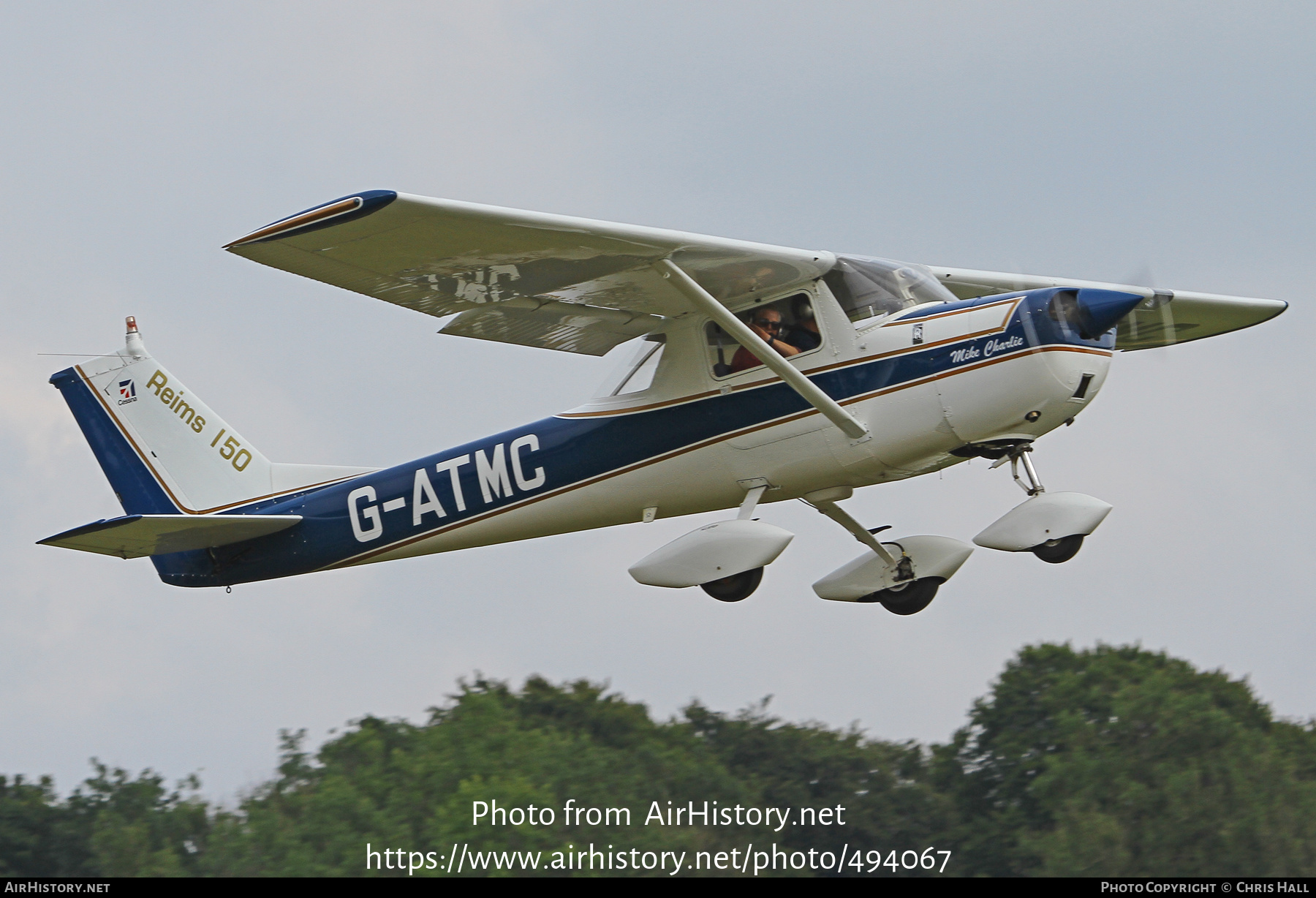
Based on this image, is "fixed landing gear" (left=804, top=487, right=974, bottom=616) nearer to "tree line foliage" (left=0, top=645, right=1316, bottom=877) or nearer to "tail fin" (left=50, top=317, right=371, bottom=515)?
"tail fin" (left=50, top=317, right=371, bottom=515)

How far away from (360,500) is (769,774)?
82.1 feet

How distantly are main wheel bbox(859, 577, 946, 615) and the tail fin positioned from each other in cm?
541

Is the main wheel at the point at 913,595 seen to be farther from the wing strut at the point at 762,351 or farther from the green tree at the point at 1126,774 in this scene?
the green tree at the point at 1126,774

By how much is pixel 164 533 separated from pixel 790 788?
83.8 ft

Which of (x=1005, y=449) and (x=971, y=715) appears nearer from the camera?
(x=1005, y=449)

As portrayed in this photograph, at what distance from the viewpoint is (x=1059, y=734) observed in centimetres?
3478

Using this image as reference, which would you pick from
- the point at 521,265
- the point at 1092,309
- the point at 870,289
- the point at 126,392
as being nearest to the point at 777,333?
the point at 870,289

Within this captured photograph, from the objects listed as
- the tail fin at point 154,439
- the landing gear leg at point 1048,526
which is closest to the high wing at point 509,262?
the landing gear leg at point 1048,526

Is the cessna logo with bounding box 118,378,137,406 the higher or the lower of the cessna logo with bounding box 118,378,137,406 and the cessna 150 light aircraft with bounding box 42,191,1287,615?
the higher

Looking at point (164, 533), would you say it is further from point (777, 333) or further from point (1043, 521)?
point (1043, 521)

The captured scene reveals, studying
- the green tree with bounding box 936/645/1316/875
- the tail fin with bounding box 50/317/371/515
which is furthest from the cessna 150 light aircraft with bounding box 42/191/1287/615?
the green tree with bounding box 936/645/1316/875

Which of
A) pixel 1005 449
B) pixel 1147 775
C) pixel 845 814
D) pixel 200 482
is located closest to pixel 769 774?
pixel 845 814

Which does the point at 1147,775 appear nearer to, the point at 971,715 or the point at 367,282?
the point at 971,715

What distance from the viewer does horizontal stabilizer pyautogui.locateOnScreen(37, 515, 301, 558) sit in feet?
35.8
